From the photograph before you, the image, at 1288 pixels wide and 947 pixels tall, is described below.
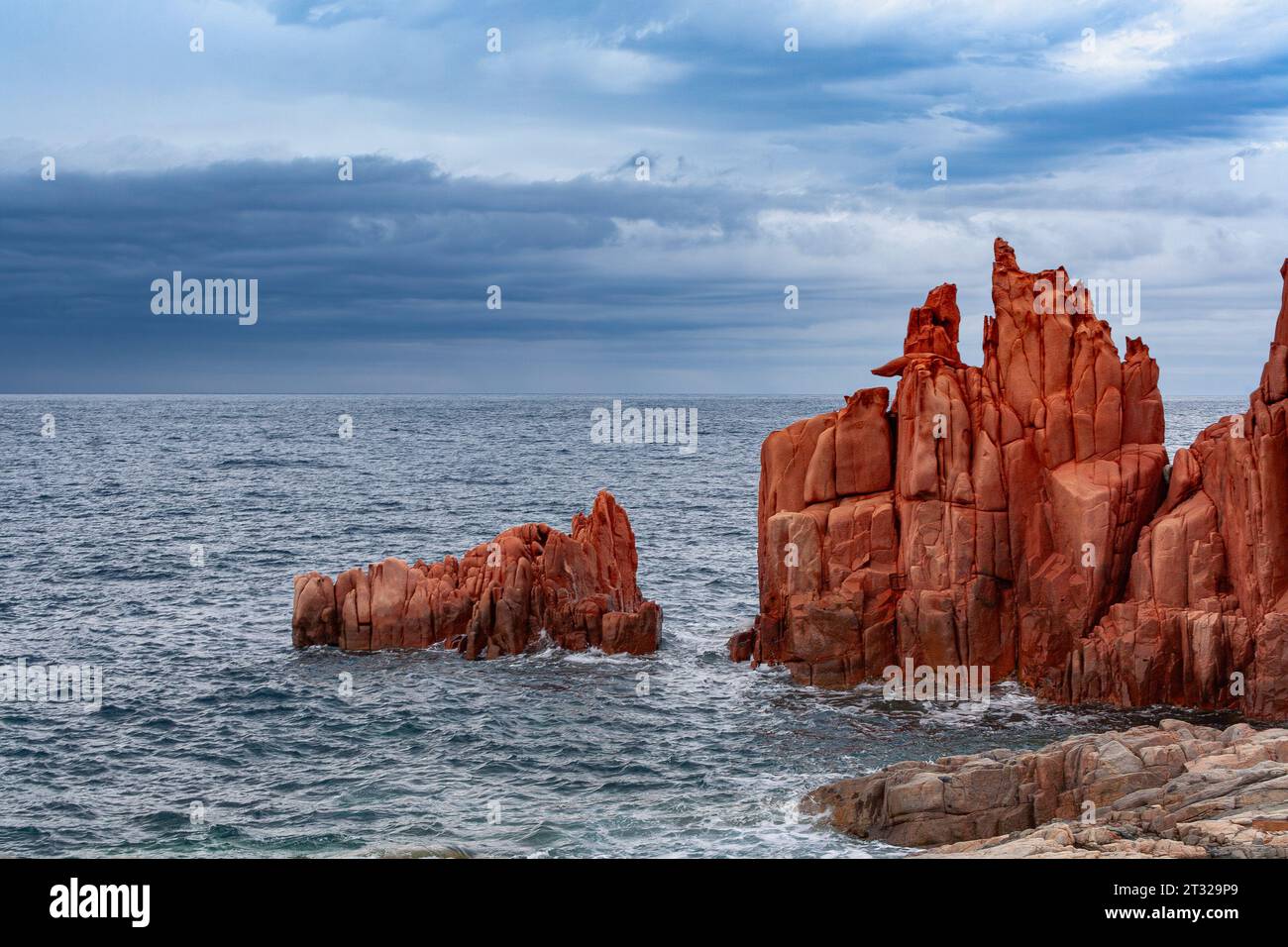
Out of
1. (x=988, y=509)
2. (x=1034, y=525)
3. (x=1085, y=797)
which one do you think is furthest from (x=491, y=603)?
(x=1085, y=797)

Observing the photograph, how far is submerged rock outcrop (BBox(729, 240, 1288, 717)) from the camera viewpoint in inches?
1636

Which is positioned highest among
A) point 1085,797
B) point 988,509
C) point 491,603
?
point 988,509

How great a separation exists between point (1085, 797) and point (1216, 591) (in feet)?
52.1

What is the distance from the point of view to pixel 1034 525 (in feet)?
148

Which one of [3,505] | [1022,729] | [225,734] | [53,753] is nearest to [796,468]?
[1022,729]

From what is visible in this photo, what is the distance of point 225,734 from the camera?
139 feet

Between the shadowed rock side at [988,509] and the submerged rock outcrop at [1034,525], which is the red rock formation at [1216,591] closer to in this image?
the submerged rock outcrop at [1034,525]

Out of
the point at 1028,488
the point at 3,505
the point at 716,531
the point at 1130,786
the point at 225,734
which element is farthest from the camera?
the point at 3,505

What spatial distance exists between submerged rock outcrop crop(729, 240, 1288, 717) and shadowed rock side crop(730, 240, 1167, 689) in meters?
0.06

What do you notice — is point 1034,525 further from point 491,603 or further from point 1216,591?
point 491,603

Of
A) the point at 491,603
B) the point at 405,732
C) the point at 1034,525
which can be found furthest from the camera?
the point at 491,603

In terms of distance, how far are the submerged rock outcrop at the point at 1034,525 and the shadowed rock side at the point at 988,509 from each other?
6cm
